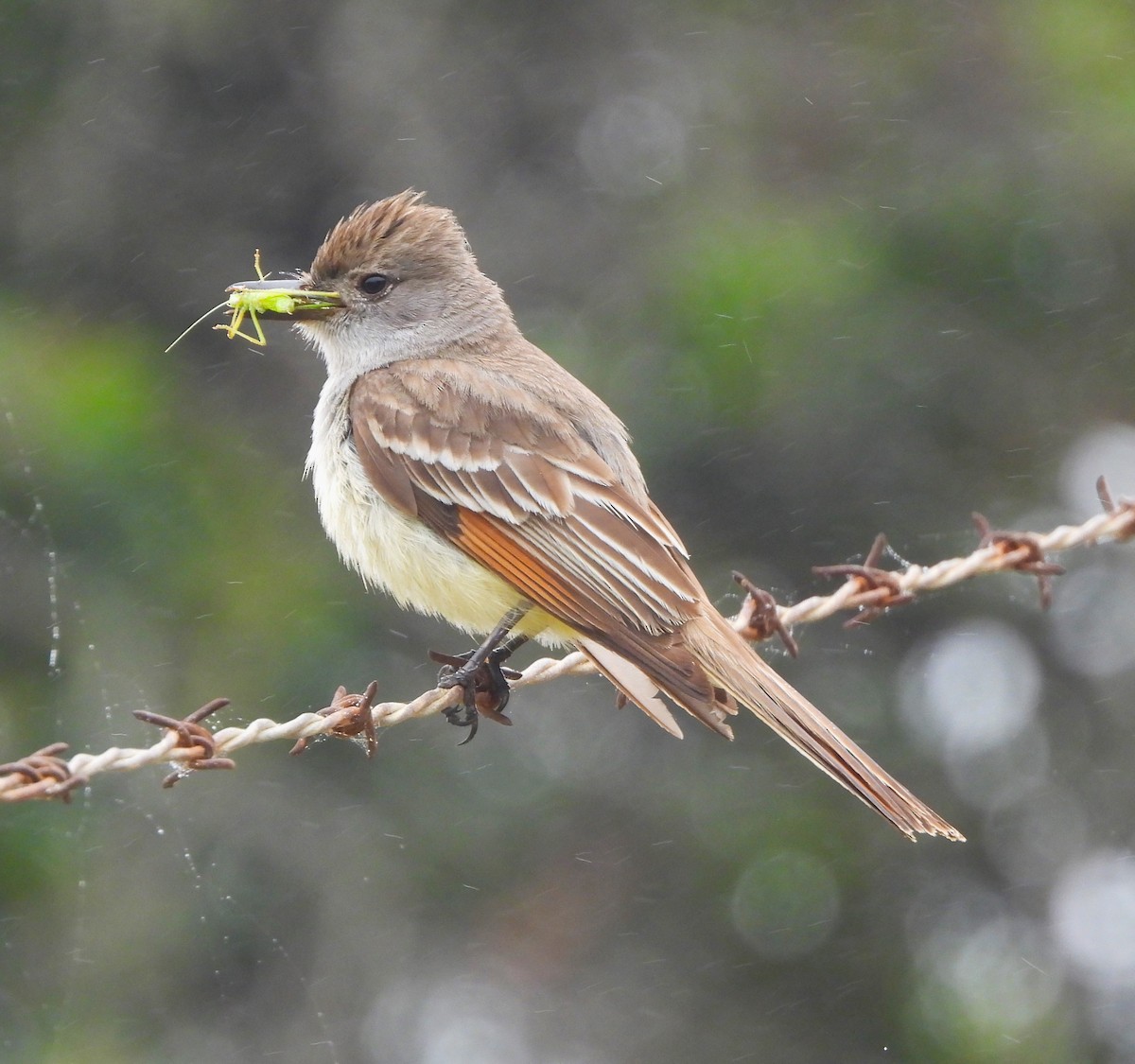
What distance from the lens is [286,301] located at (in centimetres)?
548

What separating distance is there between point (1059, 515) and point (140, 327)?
460cm

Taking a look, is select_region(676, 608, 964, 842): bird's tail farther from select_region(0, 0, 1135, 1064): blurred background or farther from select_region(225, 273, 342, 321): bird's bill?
select_region(0, 0, 1135, 1064): blurred background

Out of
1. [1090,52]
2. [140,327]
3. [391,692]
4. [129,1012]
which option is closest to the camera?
[129,1012]

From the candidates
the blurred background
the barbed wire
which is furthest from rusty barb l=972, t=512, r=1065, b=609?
the blurred background

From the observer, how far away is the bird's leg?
459cm

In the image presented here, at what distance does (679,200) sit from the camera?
877 cm

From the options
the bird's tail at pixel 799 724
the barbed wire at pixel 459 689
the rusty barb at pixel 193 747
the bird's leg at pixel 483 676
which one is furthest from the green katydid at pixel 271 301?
the rusty barb at pixel 193 747

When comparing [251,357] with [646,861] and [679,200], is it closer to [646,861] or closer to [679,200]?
[679,200]

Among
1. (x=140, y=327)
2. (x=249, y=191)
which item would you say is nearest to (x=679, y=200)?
(x=249, y=191)

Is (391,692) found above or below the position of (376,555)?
below

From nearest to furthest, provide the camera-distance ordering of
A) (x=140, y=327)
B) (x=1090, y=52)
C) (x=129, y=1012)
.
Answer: (x=129, y=1012) → (x=140, y=327) → (x=1090, y=52)

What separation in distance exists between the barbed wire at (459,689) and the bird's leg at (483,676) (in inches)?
1.9

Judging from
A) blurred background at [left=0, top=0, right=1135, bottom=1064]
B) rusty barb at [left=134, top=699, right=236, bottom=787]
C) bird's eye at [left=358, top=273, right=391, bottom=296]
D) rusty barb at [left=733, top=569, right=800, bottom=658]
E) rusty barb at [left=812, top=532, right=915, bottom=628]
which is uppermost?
rusty barb at [left=134, top=699, right=236, bottom=787]

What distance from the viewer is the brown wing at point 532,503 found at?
14.4 feet
